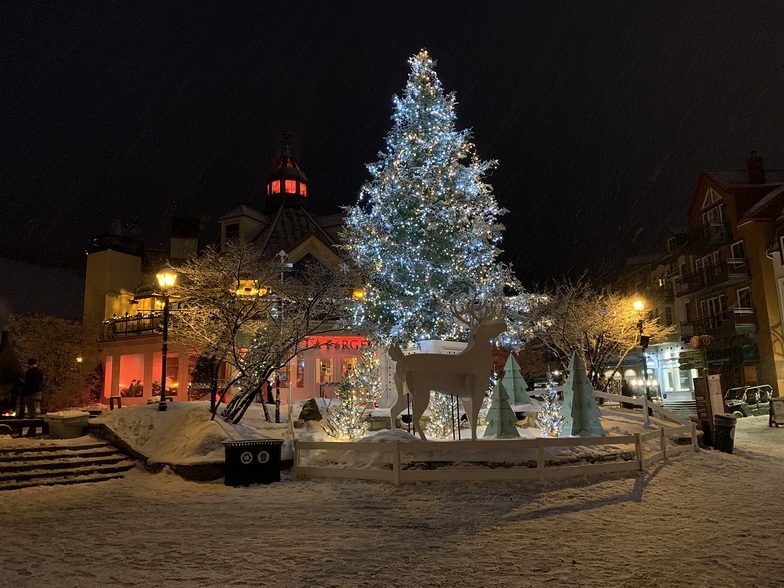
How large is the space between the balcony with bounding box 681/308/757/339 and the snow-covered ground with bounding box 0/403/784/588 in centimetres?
2234

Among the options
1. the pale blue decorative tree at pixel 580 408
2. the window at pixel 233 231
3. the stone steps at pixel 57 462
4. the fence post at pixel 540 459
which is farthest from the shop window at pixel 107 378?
the fence post at pixel 540 459

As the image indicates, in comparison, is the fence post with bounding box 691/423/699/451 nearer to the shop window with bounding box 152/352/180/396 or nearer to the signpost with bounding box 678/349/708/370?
the signpost with bounding box 678/349/708/370

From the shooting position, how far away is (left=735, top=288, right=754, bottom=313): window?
31.2 m

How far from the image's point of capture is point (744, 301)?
106 feet

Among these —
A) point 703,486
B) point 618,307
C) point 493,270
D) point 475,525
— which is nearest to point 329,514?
point 475,525

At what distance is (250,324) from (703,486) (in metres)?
13.0

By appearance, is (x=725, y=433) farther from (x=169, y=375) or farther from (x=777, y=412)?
(x=169, y=375)

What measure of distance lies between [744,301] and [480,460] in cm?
2887

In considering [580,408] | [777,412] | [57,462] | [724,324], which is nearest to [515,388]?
[580,408]

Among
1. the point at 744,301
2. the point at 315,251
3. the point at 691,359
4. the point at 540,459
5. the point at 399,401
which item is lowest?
the point at 540,459

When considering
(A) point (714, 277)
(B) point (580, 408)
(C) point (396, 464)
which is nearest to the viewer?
(C) point (396, 464)

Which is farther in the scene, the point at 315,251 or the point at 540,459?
the point at 315,251

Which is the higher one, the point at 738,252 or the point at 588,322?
the point at 738,252

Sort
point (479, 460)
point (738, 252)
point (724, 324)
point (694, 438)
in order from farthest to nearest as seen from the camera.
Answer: point (724, 324) < point (738, 252) < point (694, 438) < point (479, 460)
